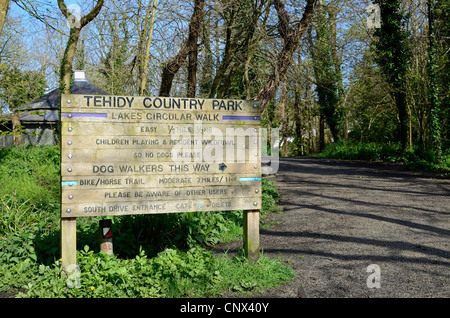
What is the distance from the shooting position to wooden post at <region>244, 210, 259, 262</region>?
506 cm

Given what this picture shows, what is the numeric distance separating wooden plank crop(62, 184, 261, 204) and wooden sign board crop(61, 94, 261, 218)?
10mm

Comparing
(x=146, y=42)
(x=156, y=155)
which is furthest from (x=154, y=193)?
(x=146, y=42)

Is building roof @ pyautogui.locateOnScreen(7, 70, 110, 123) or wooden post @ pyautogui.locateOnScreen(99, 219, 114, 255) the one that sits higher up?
building roof @ pyautogui.locateOnScreen(7, 70, 110, 123)

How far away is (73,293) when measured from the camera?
4199 millimetres

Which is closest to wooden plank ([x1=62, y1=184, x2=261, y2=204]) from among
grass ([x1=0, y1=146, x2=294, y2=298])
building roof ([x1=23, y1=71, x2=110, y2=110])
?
grass ([x1=0, y1=146, x2=294, y2=298])

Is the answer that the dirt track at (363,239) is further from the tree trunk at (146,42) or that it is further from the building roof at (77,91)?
the building roof at (77,91)

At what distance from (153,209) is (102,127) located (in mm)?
1106

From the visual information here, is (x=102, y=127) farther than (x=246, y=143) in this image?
No

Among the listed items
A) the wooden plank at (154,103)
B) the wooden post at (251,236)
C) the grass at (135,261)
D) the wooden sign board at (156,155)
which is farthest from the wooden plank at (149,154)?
the grass at (135,261)

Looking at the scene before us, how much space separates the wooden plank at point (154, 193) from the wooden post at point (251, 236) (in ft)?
0.94

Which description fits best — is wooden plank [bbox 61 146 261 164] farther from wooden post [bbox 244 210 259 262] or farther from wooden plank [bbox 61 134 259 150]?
wooden post [bbox 244 210 259 262]

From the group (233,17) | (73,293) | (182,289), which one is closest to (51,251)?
(73,293)

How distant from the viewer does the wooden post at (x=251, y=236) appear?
16.6ft
